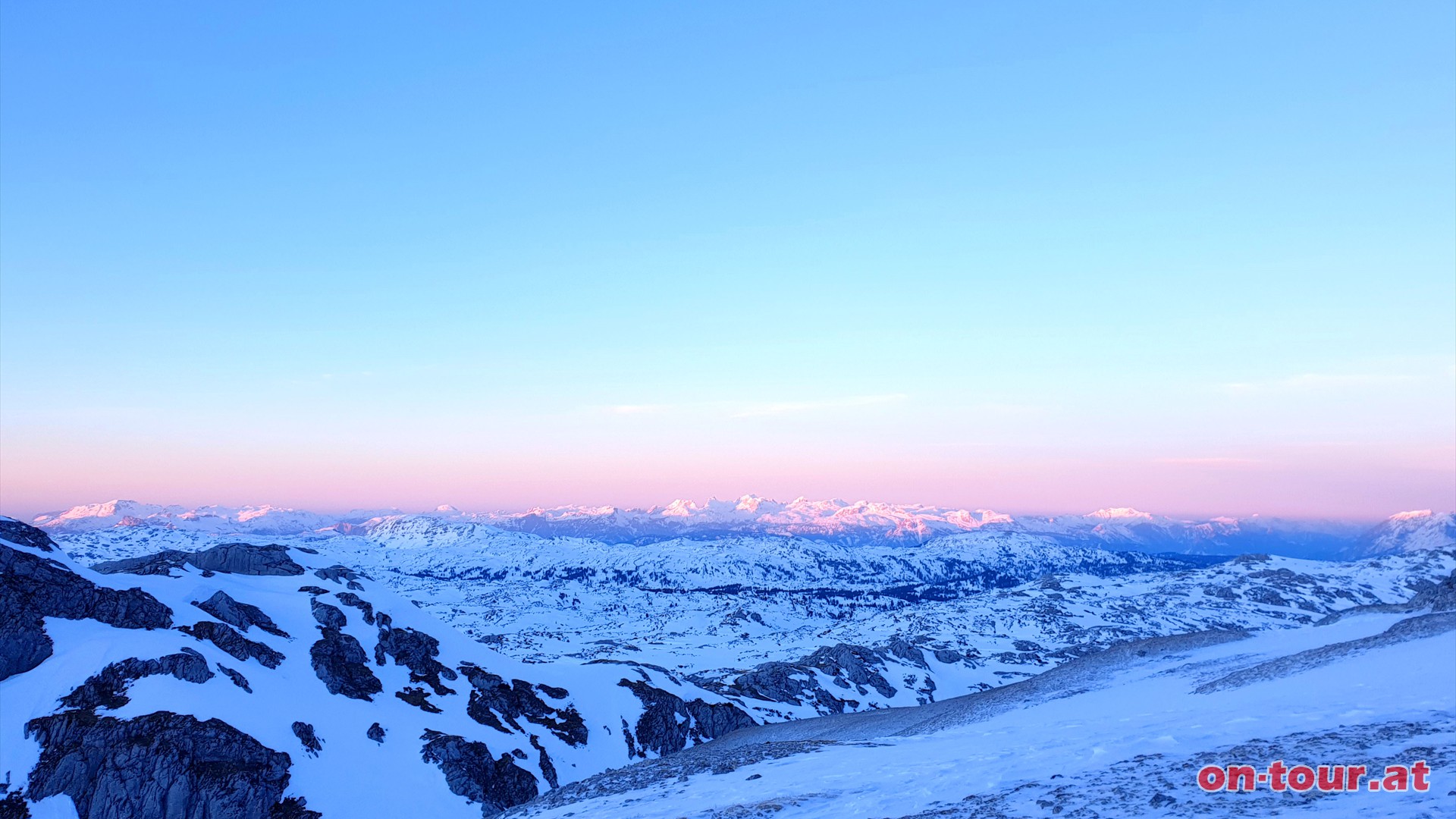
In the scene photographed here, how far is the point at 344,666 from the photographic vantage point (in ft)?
215

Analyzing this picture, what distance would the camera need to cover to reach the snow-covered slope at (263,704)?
45844 millimetres

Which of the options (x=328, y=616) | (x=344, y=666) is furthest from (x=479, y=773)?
(x=328, y=616)

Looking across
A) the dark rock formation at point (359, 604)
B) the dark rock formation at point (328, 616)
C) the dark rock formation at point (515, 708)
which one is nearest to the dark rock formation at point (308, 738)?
the dark rock formation at point (515, 708)

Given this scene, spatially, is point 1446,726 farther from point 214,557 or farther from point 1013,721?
point 214,557

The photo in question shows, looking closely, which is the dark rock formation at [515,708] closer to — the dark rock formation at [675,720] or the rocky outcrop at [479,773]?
the rocky outcrop at [479,773]

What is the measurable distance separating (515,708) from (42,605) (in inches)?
1533

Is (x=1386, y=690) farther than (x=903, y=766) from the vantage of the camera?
Yes

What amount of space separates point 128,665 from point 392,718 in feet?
62.8

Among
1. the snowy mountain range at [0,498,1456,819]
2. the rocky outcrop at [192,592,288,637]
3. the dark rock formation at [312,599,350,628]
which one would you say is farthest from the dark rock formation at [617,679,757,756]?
the rocky outcrop at [192,592,288,637]

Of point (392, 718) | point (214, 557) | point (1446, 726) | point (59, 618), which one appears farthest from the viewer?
point (214, 557)

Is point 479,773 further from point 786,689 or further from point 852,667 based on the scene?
point 852,667

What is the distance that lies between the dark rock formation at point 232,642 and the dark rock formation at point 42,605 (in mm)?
2310

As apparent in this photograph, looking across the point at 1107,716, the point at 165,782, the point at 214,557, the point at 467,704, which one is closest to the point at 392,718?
the point at 467,704

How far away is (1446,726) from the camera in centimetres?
2011
